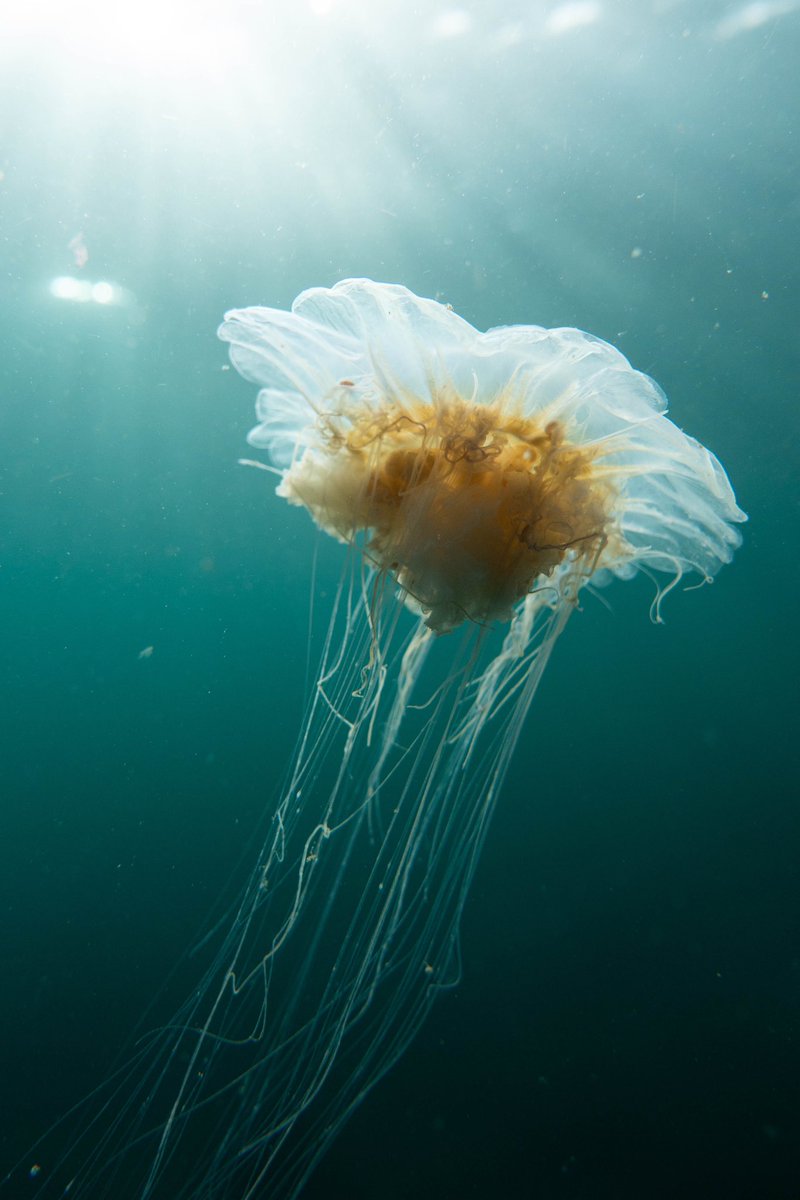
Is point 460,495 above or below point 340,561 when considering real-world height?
below

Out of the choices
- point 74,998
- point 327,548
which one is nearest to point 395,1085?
point 74,998

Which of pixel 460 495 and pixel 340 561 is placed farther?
pixel 340 561

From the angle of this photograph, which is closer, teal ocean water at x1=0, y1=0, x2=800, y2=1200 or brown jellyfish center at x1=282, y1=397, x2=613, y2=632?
brown jellyfish center at x1=282, y1=397, x2=613, y2=632

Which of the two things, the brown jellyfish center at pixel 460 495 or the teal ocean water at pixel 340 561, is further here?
the teal ocean water at pixel 340 561

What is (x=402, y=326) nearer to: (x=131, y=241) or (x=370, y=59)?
(x=370, y=59)
